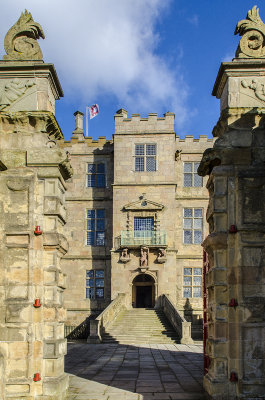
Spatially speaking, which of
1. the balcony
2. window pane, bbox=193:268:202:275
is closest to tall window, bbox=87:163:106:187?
the balcony

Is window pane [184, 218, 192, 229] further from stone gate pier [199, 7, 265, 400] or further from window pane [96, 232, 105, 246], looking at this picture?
stone gate pier [199, 7, 265, 400]

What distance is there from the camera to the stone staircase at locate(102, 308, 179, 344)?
813 inches

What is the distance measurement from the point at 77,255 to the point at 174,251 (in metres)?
6.07

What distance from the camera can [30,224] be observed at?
8938 mm

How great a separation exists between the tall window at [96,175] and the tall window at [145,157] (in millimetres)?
2509

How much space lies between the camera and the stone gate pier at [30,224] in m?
8.55

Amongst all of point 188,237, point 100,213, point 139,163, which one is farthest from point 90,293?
point 139,163

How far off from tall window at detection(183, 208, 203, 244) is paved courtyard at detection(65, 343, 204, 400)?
33.3 ft

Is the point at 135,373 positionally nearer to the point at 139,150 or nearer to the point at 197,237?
the point at 197,237

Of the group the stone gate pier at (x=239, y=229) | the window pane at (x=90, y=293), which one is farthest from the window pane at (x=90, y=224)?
the stone gate pier at (x=239, y=229)

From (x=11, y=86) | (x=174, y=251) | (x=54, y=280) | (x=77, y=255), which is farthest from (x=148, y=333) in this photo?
(x=11, y=86)

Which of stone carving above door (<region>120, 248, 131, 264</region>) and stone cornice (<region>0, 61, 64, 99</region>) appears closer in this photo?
stone cornice (<region>0, 61, 64, 99</region>)

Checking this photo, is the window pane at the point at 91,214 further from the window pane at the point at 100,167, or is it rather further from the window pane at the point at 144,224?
the window pane at the point at 144,224

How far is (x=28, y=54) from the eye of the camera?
9.72m
